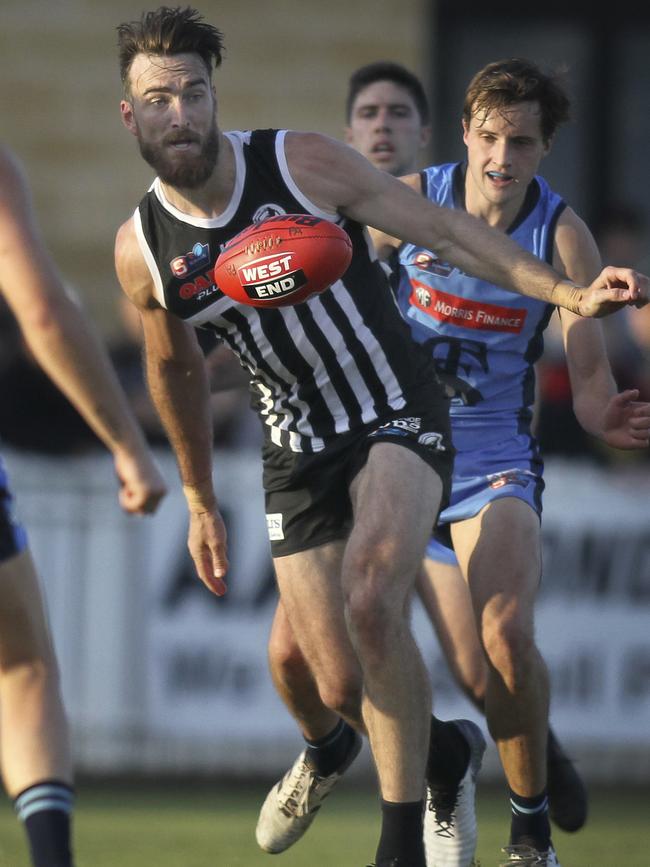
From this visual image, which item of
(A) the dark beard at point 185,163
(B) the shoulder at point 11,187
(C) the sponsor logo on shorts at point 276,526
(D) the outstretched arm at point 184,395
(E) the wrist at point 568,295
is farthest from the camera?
(C) the sponsor logo on shorts at point 276,526

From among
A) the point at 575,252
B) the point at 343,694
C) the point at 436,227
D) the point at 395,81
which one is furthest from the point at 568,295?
the point at 395,81

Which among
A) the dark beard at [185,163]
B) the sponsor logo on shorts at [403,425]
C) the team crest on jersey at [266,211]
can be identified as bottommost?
the sponsor logo on shorts at [403,425]

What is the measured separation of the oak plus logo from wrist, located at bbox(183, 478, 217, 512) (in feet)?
3.73

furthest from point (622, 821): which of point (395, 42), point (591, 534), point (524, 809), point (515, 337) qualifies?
point (395, 42)

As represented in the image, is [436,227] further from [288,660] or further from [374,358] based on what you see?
[288,660]

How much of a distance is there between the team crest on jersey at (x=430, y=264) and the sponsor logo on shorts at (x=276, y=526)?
106 centimetres

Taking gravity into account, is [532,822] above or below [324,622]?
below

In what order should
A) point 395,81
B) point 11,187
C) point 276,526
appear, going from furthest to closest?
point 395,81, point 276,526, point 11,187

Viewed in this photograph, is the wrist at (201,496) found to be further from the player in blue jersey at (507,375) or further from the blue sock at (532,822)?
the blue sock at (532,822)

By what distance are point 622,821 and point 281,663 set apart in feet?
9.91

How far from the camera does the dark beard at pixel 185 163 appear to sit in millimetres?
5238

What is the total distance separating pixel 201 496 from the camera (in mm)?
6008

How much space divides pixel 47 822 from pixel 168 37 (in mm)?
2376

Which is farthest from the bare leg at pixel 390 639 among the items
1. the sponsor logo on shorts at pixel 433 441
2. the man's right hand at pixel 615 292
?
the man's right hand at pixel 615 292
